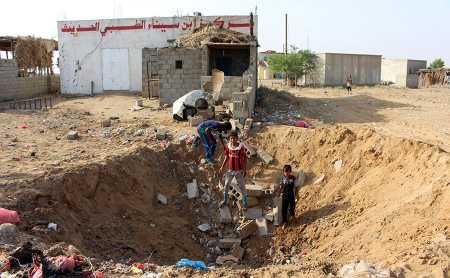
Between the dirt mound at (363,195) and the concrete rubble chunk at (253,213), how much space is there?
0.77 meters

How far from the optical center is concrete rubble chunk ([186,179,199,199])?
9.16 metres

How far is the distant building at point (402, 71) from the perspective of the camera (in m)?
36.4

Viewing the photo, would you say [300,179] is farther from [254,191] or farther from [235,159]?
[235,159]

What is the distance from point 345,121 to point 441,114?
5612mm

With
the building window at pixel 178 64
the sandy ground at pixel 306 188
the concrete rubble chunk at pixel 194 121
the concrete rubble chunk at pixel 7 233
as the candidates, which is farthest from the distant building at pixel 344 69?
the concrete rubble chunk at pixel 7 233

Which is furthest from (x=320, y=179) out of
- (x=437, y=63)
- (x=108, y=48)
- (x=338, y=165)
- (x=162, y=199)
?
(x=437, y=63)

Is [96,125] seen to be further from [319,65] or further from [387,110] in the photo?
[319,65]

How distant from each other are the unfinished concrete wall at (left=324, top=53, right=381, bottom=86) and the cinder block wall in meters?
19.7

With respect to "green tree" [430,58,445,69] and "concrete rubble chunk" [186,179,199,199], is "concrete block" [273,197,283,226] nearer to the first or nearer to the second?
"concrete rubble chunk" [186,179,199,199]

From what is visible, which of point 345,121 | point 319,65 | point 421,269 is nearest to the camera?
point 421,269

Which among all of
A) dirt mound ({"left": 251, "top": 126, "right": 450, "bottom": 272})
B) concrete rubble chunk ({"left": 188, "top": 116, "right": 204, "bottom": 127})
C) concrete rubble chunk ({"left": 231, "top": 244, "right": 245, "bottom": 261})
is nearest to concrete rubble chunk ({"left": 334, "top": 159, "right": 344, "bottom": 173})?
dirt mound ({"left": 251, "top": 126, "right": 450, "bottom": 272})

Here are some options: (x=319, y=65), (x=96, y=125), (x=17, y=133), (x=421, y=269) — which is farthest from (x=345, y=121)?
(x=319, y=65)

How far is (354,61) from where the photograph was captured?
3403cm

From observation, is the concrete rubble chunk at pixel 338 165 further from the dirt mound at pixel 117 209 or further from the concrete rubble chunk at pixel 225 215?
the dirt mound at pixel 117 209
